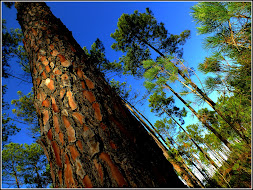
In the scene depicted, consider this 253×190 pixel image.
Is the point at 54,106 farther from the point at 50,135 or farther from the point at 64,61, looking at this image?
the point at 64,61

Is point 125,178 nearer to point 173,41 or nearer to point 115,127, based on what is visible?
point 115,127

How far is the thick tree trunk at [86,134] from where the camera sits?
62cm

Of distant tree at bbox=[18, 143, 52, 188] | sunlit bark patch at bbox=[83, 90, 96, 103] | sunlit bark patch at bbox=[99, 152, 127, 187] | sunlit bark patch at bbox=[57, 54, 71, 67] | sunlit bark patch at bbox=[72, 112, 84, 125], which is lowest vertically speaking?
sunlit bark patch at bbox=[99, 152, 127, 187]

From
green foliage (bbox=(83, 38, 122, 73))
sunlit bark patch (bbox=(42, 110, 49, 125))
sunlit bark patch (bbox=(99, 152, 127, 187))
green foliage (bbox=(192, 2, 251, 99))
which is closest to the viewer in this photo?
sunlit bark patch (bbox=(99, 152, 127, 187))

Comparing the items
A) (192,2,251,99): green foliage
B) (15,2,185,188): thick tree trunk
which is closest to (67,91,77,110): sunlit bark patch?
(15,2,185,188): thick tree trunk

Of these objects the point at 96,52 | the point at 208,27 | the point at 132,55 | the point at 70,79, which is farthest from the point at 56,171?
the point at 132,55

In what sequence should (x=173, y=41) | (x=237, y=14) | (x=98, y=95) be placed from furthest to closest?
(x=173, y=41)
(x=237, y=14)
(x=98, y=95)

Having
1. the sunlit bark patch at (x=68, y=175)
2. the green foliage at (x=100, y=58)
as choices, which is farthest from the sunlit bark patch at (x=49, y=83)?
the green foliage at (x=100, y=58)

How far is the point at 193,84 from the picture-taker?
17.5 feet

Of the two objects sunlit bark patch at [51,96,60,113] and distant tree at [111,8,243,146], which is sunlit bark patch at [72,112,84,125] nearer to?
sunlit bark patch at [51,96,60,113]

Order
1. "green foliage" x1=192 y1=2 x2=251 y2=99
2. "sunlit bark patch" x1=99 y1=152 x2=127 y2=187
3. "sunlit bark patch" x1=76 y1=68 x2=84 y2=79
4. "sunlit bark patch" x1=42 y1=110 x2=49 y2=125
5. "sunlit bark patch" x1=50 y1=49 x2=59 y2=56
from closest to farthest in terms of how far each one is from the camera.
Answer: "sunlit bark patch" x1=99 y1=152 x2=127 y2=187, "sunlit bark patch" x1=42 y1=110 x2=49 y2=125, "sunlit bark patch" x1=76 y1=68 x2=84 y2=79, "sunlit bark patch" x1=50 y1=49 x2=59 y2=56, "green foliage" x1=192 y1=2 x2=251 y2=99

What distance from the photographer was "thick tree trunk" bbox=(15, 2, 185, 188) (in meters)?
0.62

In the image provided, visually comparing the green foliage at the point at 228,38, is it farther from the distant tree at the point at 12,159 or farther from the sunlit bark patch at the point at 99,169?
the distant tree at the point at 12,159

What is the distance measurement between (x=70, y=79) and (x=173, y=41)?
10.3 metres
